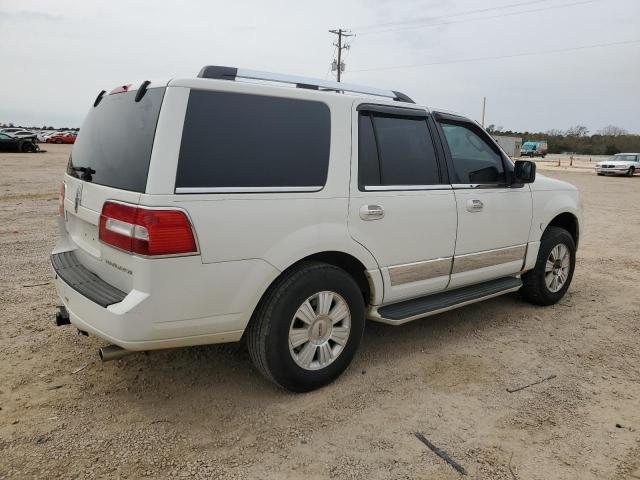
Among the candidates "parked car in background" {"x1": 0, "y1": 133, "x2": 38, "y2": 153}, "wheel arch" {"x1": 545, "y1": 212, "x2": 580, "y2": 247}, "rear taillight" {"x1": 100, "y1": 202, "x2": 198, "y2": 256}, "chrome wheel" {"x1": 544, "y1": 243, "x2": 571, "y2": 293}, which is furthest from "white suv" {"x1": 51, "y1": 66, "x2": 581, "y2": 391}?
"parked car in background" {"x1": 0, "y1": 133, "x2": 38, "y2": 153}

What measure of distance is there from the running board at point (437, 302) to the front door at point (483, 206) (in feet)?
0.27

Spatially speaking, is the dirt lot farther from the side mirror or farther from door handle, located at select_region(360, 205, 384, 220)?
the side mirror

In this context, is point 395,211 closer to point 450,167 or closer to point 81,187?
point 450,167

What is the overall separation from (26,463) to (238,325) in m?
1.24

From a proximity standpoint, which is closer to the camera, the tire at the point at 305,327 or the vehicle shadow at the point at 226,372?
the tire at the point at 305,327

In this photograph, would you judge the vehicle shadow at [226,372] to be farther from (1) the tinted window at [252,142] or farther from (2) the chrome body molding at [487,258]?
(1) the tinted window at [252,142]

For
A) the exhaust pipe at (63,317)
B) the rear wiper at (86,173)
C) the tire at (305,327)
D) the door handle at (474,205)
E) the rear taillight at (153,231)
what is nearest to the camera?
the rear taillight at (153,231)

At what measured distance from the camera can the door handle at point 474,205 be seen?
3973 millimetres

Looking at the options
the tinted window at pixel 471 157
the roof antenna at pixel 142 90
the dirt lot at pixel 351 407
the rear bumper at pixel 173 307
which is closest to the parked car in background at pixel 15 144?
the dirt lot at pixel 351 407

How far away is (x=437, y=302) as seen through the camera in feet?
12.7

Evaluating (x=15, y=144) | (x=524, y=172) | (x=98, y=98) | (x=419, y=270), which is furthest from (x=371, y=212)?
(x=15, y=144)

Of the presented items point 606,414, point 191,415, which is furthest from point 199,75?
point 606,414

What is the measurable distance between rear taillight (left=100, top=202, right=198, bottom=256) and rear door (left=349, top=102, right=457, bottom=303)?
1.12 m

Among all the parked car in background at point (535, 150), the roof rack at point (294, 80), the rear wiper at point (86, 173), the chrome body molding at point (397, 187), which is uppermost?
the parked car in background at point (535, 150)
